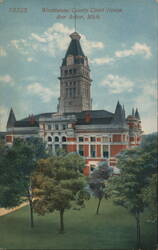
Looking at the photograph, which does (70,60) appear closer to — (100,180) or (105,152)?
(105,152)

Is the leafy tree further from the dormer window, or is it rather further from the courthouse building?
the dormer window

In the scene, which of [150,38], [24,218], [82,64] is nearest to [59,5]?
[82,64]

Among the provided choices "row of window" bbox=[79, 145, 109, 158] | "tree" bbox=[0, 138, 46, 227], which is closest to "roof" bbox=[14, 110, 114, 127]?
"tree" bbox=[0, 138, 46, 227]

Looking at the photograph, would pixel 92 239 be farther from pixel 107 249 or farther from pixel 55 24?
pixel 55 24

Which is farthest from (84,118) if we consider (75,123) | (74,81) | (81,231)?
(81,231)

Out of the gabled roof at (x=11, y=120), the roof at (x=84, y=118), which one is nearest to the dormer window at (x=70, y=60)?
the roof at (x=84, y=118)
